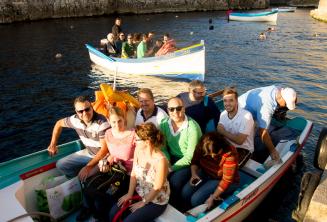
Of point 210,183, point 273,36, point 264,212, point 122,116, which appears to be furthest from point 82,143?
point 273,36

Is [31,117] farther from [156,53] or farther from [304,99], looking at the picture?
[304,99]

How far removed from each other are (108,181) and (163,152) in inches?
37.2

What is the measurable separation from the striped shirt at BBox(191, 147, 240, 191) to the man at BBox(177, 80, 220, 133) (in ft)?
3.88

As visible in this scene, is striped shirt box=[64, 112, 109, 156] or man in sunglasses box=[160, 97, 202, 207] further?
striped shirt box=[64, 112, 109, 156]

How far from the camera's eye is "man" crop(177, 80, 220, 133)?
5.77m

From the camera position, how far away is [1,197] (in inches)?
179

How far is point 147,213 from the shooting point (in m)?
4.19

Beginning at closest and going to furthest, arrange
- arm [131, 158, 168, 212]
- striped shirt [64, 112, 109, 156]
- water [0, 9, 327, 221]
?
arm [131, 158, 168, 212] < striped shirt [64, 112, 109, 156] < water [0, 9, 327, 221]

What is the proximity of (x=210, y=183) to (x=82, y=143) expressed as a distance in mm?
2538

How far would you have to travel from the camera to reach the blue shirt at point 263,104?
19.1ft

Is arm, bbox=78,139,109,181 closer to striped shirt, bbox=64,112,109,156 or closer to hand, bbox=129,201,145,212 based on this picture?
striped shirt, bbox=64,112,109,156

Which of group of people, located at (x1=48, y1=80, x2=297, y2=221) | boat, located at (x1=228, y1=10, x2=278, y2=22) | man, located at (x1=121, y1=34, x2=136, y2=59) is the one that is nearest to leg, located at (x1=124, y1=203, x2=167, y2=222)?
group of people, located at (x1=48, y1=80, x2=297, y2=221)

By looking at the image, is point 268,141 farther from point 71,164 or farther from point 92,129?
point 71,164

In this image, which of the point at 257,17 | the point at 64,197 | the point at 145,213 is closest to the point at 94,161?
the point at 64,197
